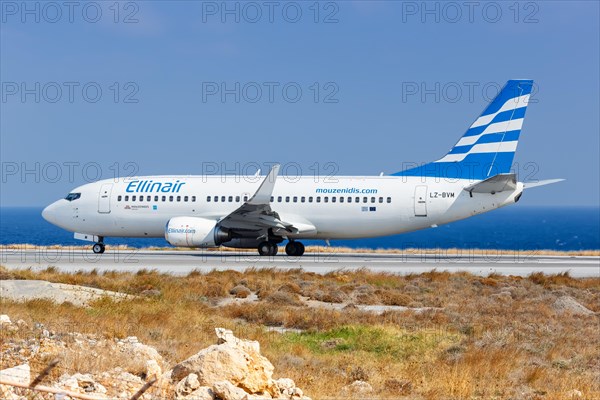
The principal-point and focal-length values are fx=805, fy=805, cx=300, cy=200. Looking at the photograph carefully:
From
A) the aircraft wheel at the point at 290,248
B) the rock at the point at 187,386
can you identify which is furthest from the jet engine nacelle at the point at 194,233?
the rock at the point at 187,386

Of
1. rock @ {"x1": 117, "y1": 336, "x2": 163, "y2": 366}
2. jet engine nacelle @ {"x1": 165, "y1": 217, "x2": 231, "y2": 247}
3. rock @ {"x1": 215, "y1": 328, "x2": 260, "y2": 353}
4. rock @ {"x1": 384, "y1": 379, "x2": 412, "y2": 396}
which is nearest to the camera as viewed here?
rock @ {"x1": 215, "y1": 328, "x2": 260, "y2": 353}

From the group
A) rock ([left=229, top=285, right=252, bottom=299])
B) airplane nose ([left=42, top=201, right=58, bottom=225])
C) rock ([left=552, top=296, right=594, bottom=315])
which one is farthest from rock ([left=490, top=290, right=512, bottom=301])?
airplane nose ([left=42, top=201, right=58, bottom=225])

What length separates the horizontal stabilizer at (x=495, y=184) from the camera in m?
31.3

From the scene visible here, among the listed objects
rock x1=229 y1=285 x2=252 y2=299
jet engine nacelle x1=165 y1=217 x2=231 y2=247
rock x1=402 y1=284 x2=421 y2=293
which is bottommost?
rock x1=402 y1=284 x2=421 y2=293

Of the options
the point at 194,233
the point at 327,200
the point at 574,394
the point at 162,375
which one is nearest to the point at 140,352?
the point at 162,375

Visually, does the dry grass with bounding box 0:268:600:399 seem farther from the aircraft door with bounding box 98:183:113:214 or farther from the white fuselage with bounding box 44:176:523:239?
the aircraft door with bounding box 98:183:113:214

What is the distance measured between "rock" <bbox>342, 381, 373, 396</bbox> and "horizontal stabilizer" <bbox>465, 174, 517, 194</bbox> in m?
21.7

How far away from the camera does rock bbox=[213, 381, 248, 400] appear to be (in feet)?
25.4

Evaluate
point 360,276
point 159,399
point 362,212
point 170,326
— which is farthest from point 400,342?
point 362,212

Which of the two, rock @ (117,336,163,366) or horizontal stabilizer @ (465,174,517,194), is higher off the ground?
→ horizontal stabilizer @ (465,174,517,194)

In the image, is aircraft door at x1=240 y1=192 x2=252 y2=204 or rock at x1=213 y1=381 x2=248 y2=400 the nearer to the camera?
rock at x1=213 y1=381 x2=248 y2=400

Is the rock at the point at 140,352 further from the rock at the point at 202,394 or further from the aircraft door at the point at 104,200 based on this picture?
the aircraft door at the point at 104,200

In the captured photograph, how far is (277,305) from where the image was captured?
20.2 meters

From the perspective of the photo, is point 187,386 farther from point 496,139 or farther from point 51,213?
point 51,213
